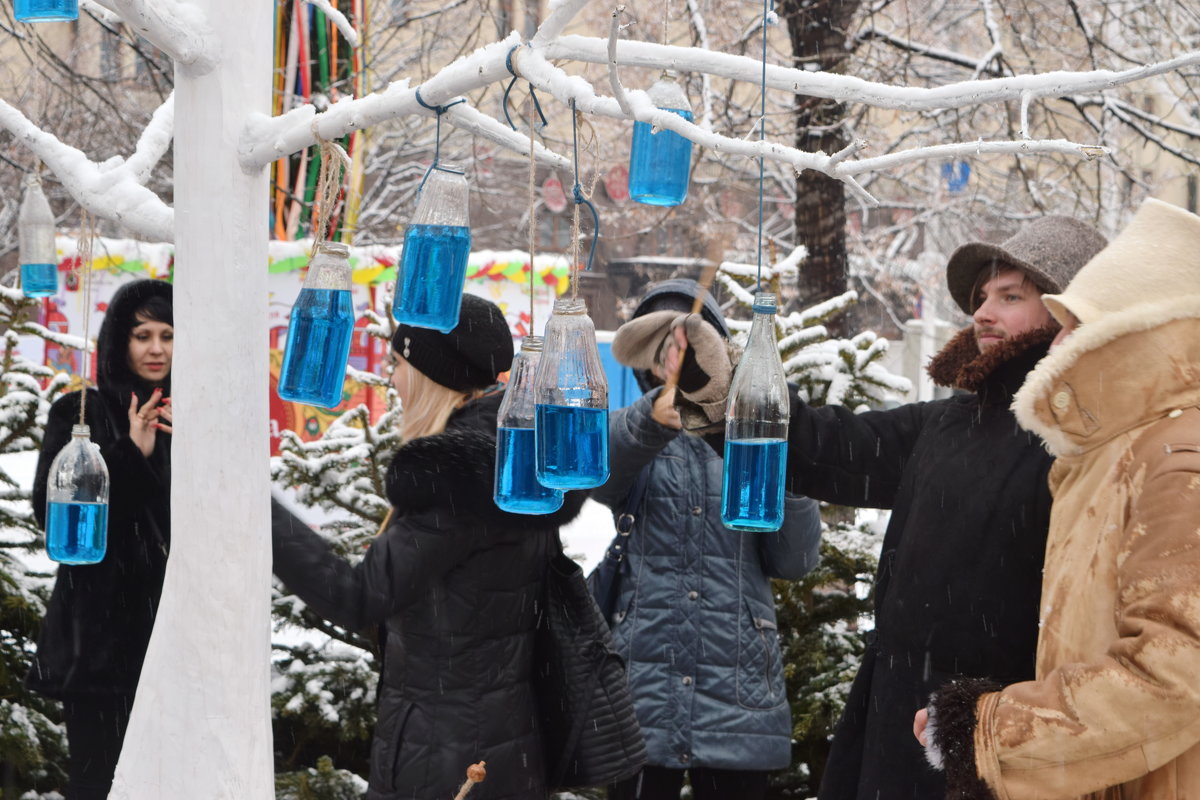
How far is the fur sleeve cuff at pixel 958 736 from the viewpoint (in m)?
2.35

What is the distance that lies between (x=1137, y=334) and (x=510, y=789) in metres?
1.81

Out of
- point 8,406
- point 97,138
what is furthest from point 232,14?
point 97,138

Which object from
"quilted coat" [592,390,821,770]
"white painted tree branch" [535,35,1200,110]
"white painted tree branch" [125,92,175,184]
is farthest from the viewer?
"quilted coat" [592,390,821,770]

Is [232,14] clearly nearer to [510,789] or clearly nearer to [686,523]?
[510,789]

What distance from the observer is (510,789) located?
318cm

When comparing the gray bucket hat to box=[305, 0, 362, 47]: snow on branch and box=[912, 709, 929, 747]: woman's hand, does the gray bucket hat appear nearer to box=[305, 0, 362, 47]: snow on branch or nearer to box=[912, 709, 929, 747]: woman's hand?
box=[912, 709, 929, 747]: woman's hand

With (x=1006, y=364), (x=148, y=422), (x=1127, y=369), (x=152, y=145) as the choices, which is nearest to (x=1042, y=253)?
(x=1006, y=364)

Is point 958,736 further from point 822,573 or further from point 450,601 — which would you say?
point 822,573

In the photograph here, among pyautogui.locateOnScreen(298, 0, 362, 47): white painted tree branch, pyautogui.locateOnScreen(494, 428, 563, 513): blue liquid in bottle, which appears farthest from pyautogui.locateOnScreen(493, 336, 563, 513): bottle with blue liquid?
pyautogui.locateOnScreen(298, 0, 362, 47): white painted tree branch

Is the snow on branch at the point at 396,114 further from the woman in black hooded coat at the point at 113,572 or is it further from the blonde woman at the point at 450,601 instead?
the woman in black hooded coat at the point at 113,572

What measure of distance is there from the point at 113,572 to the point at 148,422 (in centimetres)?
47

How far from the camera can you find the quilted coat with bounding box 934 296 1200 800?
7.00ft

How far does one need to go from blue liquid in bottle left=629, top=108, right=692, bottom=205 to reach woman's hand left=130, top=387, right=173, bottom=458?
6.57ft

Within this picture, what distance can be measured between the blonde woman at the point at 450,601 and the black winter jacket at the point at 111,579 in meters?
1.09
